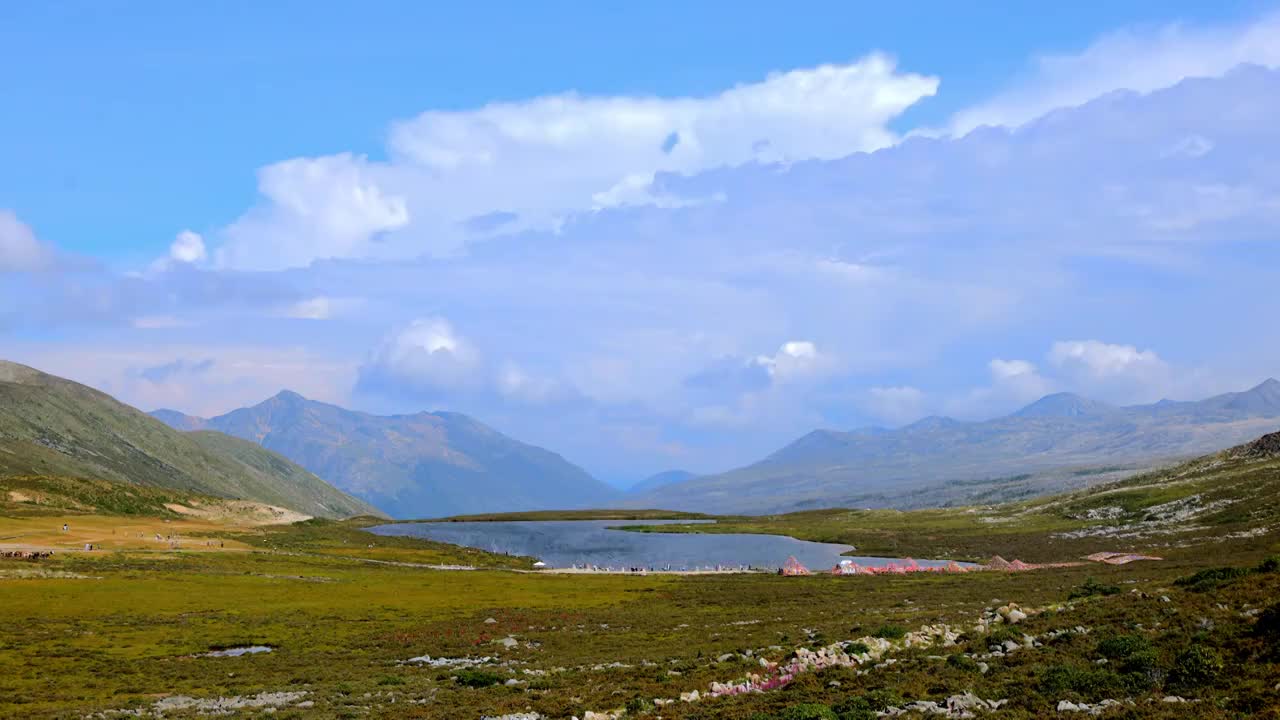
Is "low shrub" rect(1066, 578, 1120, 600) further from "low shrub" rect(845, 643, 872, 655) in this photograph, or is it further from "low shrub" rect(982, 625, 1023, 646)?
"low shrub" rect(845, 643, 872, 655)

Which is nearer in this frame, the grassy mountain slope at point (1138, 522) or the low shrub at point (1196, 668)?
the low shrub at point (1196, 668)

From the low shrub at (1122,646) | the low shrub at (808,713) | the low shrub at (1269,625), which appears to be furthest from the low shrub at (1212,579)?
the low shrub at (808,713)

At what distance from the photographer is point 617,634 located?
56062 millimetres

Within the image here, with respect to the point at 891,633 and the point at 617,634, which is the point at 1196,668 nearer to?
the point at 891,633

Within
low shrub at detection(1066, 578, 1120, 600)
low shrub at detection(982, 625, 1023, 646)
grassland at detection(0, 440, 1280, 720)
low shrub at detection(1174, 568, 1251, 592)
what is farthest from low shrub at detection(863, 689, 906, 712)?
low shrub at detection(1066, 578, 1120, 600)

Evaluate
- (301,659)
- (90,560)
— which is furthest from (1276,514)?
(90,560)

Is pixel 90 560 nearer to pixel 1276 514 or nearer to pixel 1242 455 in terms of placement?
pixel 1276 514

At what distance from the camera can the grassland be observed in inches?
1014

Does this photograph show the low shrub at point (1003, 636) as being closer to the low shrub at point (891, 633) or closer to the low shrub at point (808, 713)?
the low shrub at point (891, 633)

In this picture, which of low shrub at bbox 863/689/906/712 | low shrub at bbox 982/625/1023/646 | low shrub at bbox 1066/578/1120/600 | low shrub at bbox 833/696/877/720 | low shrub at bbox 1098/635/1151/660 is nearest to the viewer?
low shrub at bbox 833/696/877/720

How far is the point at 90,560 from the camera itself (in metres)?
98.0

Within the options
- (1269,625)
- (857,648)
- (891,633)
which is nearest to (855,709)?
(857,648)

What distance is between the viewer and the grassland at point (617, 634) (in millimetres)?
25766

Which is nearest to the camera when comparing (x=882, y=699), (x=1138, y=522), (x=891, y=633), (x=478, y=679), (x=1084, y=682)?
(x=1084, y=682)
